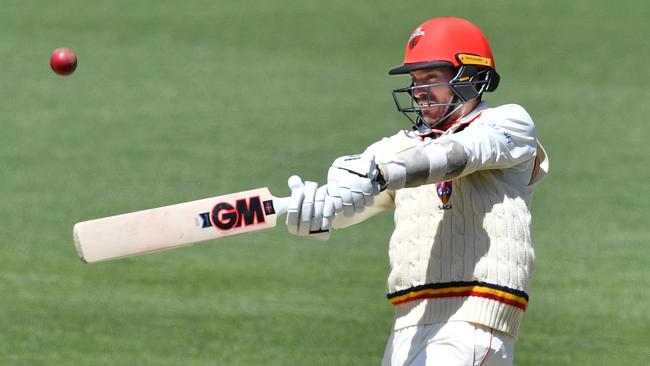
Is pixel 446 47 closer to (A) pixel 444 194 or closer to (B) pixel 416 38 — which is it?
(B) pixel 416 38

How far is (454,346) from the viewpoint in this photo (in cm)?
479

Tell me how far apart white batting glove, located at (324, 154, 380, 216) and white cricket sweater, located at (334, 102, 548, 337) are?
0.51 metres

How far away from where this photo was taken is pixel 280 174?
11.5m

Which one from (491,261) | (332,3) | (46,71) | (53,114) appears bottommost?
(491,261)

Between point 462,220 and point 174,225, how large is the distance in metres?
1.12

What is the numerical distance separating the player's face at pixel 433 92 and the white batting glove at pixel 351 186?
710 mm

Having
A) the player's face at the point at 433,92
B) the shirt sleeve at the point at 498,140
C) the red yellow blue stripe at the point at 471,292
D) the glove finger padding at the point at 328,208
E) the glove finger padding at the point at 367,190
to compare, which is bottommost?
the red yellow blue stripe at the point at 471,292

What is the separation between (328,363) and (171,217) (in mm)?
3335

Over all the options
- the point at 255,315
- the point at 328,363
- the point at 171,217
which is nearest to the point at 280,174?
the point at 255,315

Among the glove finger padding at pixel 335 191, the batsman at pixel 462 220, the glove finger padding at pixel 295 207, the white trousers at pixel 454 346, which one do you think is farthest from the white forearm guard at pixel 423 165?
the white trousers at pixel 454 346

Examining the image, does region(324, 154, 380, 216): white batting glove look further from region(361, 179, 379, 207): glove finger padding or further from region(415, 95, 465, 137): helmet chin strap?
region(415, 95, 465, 137): helmet chin strap

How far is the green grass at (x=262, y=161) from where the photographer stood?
324 inches

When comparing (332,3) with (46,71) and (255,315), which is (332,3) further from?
(255,315)

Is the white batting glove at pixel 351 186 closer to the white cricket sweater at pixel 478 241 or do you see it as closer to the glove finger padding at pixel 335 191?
the glove finger padding at pixel 335 191
